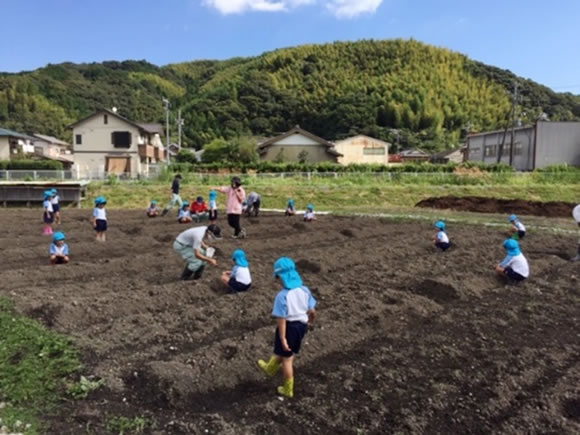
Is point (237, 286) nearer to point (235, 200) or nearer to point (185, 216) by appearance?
point (235, 200)

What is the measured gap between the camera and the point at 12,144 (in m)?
50.6

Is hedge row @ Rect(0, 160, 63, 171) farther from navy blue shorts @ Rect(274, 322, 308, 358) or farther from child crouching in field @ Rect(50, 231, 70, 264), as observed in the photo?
navy blue shorts @ Rect(274, 322, 308, 358)

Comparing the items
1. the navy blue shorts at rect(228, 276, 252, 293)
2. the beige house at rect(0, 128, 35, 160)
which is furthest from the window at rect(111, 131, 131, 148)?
the navy blue shorts at rect(228, 276, 252, 293)

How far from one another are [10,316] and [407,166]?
115 ft

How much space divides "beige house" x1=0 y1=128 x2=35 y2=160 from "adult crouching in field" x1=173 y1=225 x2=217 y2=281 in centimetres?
4838

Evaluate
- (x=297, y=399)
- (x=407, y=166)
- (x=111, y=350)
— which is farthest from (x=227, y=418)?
(x=407, y=166)

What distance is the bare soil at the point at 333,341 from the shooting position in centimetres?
398

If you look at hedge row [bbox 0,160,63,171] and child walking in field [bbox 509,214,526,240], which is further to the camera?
hedge row [bbox 0,160,63,171]

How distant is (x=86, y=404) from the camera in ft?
13.3

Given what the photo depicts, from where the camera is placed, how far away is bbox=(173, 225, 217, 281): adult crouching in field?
758 centimetres

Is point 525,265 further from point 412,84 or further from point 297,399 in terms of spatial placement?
point 412,84

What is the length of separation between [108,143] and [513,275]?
41.8m

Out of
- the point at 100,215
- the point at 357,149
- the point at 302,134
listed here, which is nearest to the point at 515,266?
the point at 100,215

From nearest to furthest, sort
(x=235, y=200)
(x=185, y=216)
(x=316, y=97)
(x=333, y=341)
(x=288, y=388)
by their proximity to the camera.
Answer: (x=288, y=388) < (x=333, y=341) < (x=235, y=200) < (x=185, y=216) < (x=316, y=97)
